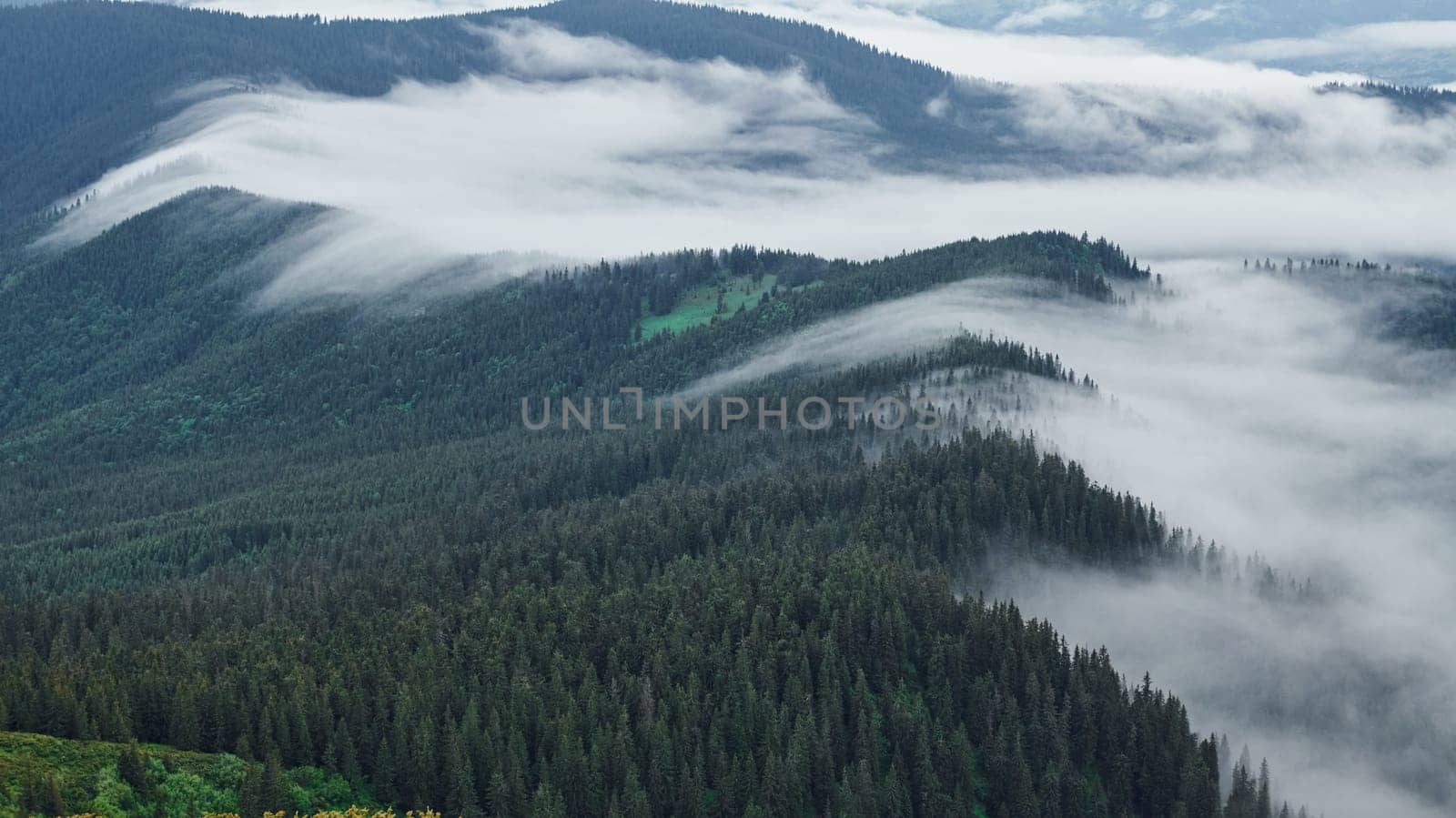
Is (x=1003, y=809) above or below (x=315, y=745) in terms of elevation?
below

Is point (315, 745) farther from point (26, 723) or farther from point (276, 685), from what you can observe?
point (26, 723)

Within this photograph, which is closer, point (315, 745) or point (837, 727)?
point (315, 745)

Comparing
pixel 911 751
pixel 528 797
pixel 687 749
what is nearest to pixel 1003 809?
pixel 911 751

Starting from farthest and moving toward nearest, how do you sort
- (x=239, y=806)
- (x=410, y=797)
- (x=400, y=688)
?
1. (x=400, y=688)
2. (x=410, y=797)
3. (x=239, y=806)

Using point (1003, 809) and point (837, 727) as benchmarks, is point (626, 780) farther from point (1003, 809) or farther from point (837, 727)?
point (1003, 809)

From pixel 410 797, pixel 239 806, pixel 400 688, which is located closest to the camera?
pixel 239 806

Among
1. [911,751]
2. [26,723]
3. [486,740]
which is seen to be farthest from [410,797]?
[911,751]
